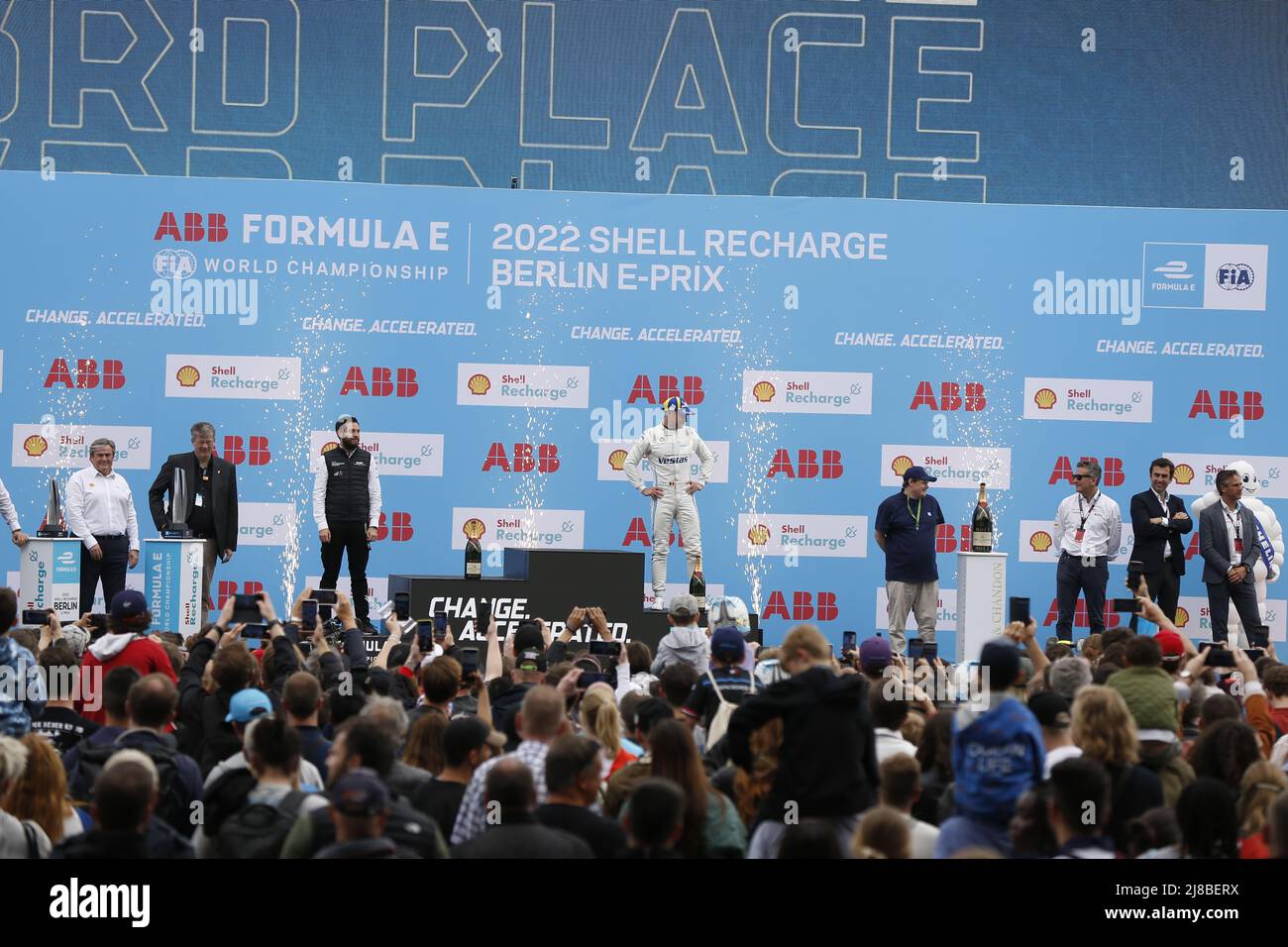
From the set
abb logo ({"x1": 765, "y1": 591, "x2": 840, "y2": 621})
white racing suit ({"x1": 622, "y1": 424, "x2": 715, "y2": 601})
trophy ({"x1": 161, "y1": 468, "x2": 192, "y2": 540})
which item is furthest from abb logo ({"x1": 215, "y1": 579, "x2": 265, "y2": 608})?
abb logo ({"x1": 765, "y1": 591, "x2": 840, "y2": 621})

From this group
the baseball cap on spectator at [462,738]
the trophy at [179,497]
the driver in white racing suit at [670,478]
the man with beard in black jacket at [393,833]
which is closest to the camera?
the man with beard in black jacket at [393,833]

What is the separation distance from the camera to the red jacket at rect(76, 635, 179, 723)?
6.60 meters

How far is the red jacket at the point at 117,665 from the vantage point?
660 cm

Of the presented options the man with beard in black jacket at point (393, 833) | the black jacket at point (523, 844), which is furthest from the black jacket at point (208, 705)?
the black jacket at point (523, 844)

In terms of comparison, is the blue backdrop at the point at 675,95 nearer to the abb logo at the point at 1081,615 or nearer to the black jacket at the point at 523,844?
the abb logo at the point at 1081,615

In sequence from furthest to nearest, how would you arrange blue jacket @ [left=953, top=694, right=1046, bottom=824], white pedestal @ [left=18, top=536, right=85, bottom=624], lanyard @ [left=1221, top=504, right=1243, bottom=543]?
lanyard @ [left=1221, top=504, right=1243, bottom=543] → white pedestal @ [left=18, top=536, right=85, bottom=624] → blue jacket @ [left=953, top=694, right=1046, bottom=824]

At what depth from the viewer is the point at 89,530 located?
467 inches

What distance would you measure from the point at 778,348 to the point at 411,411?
3.21m

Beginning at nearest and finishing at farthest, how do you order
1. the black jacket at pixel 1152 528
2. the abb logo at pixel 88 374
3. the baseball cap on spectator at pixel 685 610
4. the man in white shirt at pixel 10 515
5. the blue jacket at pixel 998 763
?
1. the blue jacket at pixel 998 763
2. the baseball cap on spectator at pixel 685 610
3. the man in white shirt at pixel 10 515
4. the black jacket at pixel 1152 528
5. the abb logo at pixel 88 374

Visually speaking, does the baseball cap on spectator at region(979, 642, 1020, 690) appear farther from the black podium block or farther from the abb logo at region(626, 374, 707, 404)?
the abb logo at region(626, 374, 707, 404)

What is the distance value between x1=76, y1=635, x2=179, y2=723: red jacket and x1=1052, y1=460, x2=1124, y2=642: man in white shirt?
26.9 feet

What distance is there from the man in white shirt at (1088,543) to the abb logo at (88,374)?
787 centimetres

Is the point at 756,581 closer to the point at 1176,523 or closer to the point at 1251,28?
the point at 1176,523

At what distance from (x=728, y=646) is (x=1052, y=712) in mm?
1366
